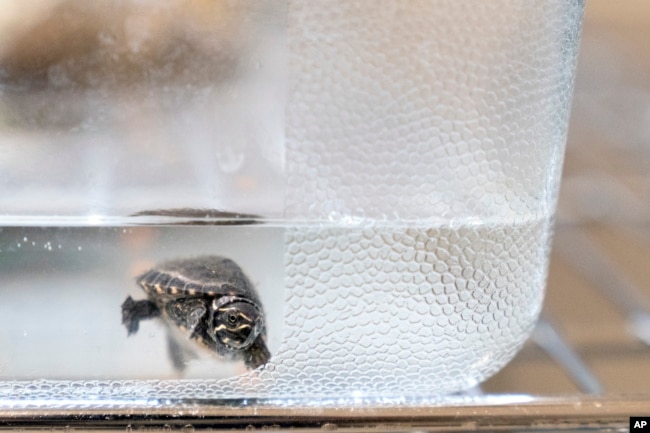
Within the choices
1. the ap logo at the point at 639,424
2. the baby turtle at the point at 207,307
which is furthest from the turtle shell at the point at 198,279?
the ap logo at the point at 639,424

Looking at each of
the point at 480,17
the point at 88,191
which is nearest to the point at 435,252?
the point at 480,17

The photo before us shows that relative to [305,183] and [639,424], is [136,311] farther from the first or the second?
[639,424]

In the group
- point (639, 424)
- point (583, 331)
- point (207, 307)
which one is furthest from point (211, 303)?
point (583, 331)

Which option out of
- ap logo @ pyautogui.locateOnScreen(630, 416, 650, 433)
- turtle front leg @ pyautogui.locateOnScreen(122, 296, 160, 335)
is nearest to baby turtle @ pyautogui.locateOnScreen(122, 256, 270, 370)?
turtle front leg @ pyautogui.locateOnScreen(122, 296, 160, 335)

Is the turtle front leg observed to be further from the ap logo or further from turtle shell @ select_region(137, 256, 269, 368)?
the ap logo

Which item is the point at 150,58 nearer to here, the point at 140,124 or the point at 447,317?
the point at 140,124

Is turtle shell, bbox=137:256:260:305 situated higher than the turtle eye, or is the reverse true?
turtle shell, bbox=137:256:260:305
